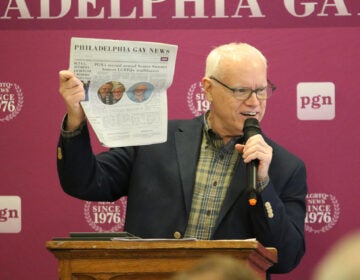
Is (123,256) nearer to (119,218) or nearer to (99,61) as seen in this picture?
(99,61)

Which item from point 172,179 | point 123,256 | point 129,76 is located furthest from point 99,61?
point 123,256

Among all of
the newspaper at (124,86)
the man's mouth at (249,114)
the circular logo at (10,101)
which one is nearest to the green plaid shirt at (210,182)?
the man's mouth at (249,114)

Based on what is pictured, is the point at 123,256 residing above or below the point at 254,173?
below

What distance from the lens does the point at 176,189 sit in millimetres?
4199

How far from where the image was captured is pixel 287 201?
164 inches

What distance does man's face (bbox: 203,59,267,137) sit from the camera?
418 centimetres

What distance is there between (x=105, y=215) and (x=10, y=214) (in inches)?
20.8

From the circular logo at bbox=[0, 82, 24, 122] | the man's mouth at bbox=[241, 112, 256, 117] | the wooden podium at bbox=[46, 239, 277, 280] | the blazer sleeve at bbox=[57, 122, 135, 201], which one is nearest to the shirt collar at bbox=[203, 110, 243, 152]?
the man's mouth at bbox=[241, 112, 256, 117]

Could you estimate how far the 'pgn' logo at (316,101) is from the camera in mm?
5129

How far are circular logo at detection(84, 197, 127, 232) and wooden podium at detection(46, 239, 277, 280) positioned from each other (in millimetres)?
1823

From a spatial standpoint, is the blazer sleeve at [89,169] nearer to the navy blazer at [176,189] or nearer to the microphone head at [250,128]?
the navy blazer at [176,189]

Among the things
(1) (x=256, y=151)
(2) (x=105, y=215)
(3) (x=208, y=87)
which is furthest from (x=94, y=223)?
(1) (x=256, y=151)

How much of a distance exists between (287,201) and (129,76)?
0.90m

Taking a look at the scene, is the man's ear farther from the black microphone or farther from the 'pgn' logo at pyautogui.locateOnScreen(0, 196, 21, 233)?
the 'pgn' logo at pyautogui.locateOnScreen(0, 196, 21, 233)
